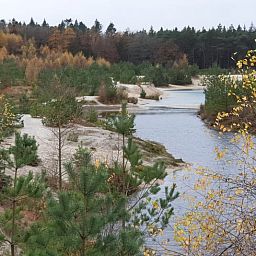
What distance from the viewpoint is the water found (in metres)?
17.4

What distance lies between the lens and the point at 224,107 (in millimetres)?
36250

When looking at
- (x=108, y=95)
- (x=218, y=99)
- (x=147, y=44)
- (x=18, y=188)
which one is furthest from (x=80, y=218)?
(x=147, y=44)

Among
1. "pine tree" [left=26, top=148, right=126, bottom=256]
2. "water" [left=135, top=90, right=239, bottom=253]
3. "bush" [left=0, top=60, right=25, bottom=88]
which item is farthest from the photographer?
"bush" [left=0, top=60, right=25, bottom=88]

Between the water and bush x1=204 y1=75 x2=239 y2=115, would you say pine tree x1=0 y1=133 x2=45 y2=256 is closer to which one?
the water

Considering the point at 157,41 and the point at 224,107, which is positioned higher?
the point at 157,41

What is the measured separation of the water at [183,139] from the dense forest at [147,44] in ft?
133

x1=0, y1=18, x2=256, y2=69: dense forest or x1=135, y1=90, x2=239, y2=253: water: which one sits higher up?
x1=0, y1=18, x2=256, y2=69: dense forest

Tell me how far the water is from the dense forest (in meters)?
40.6

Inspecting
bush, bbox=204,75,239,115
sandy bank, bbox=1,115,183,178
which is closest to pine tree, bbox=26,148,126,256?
sandy bank, bbox=1,115,183,178

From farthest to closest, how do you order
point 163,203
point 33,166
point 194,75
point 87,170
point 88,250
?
1. point 194,75
2. point 33,166
3. point 163,203
4. point 88,250
5. point 87,170

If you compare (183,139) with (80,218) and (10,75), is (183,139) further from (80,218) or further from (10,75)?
(10,75)

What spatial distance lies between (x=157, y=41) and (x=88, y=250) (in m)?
91.0

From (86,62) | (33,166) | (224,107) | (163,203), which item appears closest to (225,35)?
(86,62)

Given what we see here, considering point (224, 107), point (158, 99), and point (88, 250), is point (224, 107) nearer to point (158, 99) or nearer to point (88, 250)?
point (158, 99)
